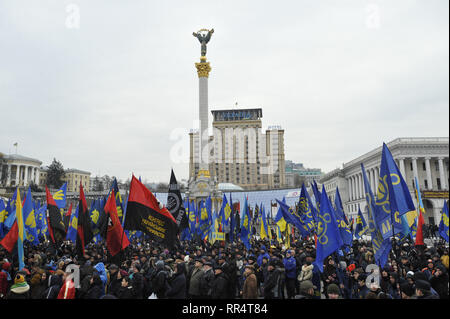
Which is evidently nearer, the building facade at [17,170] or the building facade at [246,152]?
the building facade at [17,170]

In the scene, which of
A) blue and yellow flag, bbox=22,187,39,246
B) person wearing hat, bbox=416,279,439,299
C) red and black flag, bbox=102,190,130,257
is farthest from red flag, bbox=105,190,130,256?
person wearing hat, bbox=416,279,439,299

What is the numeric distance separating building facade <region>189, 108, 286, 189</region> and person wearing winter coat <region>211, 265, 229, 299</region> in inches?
4221

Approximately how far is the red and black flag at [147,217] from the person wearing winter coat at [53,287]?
85.7 inches

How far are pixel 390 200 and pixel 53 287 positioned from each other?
693cm

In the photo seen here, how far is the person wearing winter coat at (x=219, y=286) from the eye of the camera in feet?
24.1

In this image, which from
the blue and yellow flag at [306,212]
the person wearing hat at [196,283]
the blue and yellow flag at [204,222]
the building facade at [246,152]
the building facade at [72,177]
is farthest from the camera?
the building facade at [246,152]

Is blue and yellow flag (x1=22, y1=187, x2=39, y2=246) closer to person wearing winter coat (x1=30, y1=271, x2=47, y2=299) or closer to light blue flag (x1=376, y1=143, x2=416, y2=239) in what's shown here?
person wearing winter coat (x1=30, y1=271, x2=47, y2=299)

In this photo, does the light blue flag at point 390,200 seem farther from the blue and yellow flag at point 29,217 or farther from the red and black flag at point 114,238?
the blue and yellow flag at point 29,217

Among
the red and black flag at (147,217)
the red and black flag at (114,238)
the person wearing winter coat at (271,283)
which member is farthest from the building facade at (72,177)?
the person wearing winter coat at (271,283)

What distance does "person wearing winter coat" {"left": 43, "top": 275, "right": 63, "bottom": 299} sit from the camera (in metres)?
6.63

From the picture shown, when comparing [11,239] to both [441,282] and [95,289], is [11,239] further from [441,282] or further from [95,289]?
[441,282]

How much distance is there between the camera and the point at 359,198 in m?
62.6

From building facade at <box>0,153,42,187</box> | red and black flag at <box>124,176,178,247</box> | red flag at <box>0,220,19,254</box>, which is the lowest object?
red flag at <box>0,220,19,254</box>
